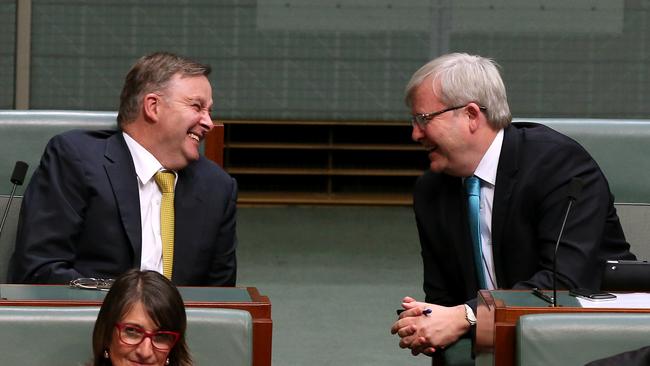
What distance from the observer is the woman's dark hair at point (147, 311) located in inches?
82.2

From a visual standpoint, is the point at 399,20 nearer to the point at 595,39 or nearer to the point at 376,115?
the point at 376,115

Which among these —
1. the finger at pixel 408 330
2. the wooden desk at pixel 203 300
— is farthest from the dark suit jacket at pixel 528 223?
the wooden desk at pixel 203 300

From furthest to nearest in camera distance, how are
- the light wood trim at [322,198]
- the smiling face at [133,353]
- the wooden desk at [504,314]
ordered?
the light wood trim at [322,198], the wooden desk at [504,314], the smiling face at [133,353]

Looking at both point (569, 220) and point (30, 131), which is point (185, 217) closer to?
point (30, 131)

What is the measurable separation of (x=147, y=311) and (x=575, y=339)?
713mm

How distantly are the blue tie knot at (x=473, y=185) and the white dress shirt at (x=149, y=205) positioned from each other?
751 mm

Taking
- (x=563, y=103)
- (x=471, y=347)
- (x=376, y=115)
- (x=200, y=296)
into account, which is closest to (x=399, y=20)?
(x=376, y=115)

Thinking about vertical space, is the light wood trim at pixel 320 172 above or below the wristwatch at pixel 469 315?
below

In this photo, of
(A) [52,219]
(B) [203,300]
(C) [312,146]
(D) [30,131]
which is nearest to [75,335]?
(B) [203,300]

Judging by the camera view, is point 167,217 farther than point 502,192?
Yes

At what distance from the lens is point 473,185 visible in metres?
3.05

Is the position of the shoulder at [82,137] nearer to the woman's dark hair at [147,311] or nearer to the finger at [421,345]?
the finger at [421,345]

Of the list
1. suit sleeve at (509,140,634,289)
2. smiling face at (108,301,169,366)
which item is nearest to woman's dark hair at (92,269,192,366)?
smiling face at (108,301,169,366)

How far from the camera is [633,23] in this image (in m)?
7.49
